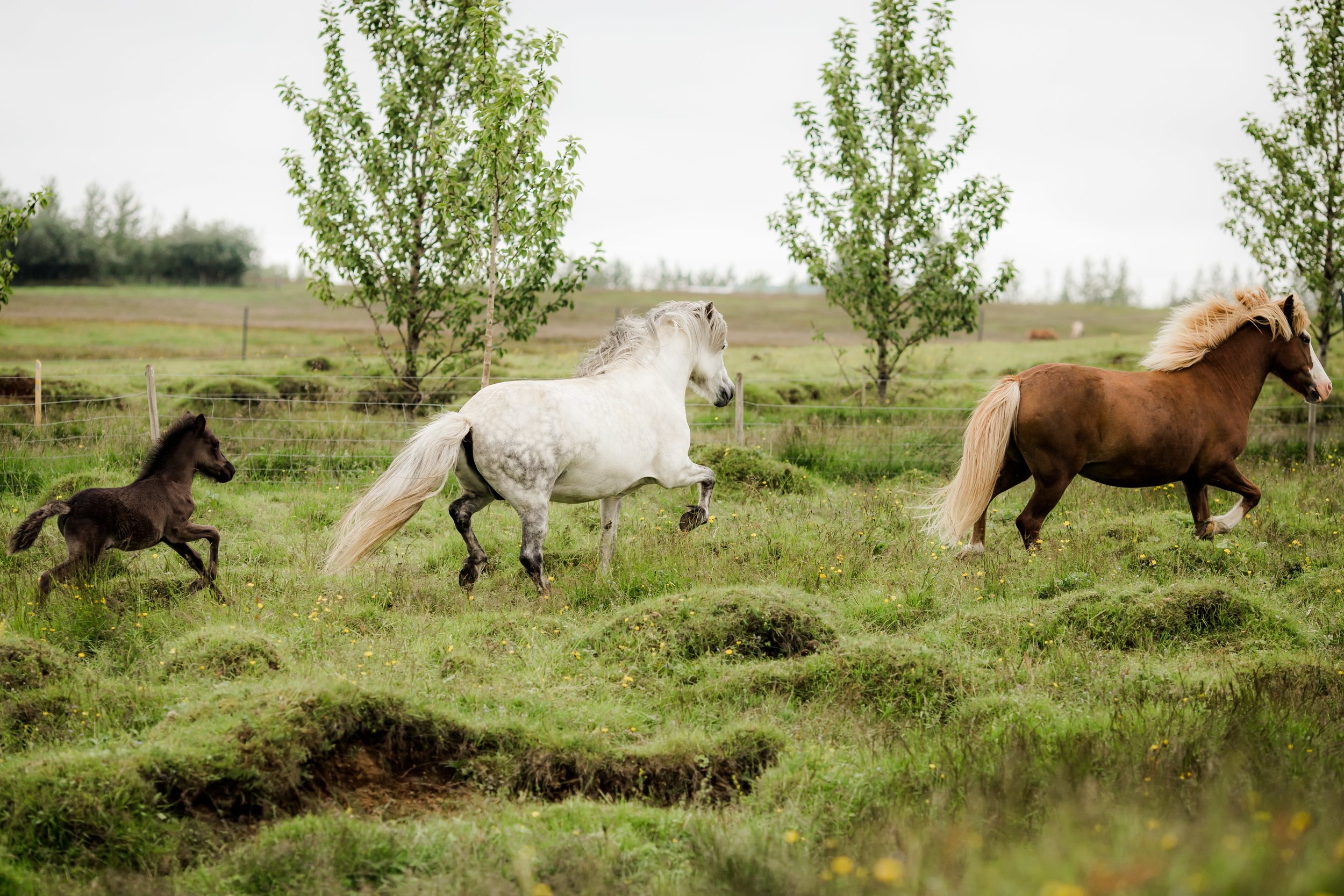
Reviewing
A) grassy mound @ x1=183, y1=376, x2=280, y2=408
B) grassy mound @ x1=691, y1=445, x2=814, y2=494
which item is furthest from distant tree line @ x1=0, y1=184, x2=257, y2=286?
grassy mound @ x1=691, y1=445, x2=814, y2=494

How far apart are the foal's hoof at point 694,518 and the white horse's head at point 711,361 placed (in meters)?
1.09

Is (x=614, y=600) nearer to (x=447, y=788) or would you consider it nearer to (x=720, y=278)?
(x=447, y=788)

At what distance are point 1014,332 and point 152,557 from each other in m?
49.3

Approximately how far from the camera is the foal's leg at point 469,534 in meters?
7.27

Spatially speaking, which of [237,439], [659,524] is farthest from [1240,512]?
[237,439]

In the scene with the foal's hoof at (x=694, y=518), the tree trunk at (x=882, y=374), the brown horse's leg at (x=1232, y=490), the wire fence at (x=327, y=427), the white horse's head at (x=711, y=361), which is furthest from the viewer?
the tree trunk at (x=882, y=374)

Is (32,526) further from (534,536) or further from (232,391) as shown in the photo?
(232,391)

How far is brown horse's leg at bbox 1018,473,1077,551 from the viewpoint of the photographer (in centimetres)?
828

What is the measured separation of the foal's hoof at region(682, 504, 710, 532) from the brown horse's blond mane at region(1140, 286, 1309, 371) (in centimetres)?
454

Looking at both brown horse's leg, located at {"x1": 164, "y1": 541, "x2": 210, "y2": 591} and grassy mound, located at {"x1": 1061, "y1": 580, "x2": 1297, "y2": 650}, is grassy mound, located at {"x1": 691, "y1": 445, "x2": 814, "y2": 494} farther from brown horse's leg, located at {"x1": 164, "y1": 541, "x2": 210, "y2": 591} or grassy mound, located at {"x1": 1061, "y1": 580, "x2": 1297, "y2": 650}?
brown horse's leg, located at {"x1": 164, "y1": 541, "x2": 210, "y2": 591}

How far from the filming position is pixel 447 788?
457 cm

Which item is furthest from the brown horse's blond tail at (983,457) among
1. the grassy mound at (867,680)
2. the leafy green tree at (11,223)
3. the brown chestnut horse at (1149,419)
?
the leafy green tree at (11,223)

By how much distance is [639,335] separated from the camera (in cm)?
825

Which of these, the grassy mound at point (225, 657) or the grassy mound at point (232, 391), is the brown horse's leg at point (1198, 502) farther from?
the grassy mound at point (232, 391)
